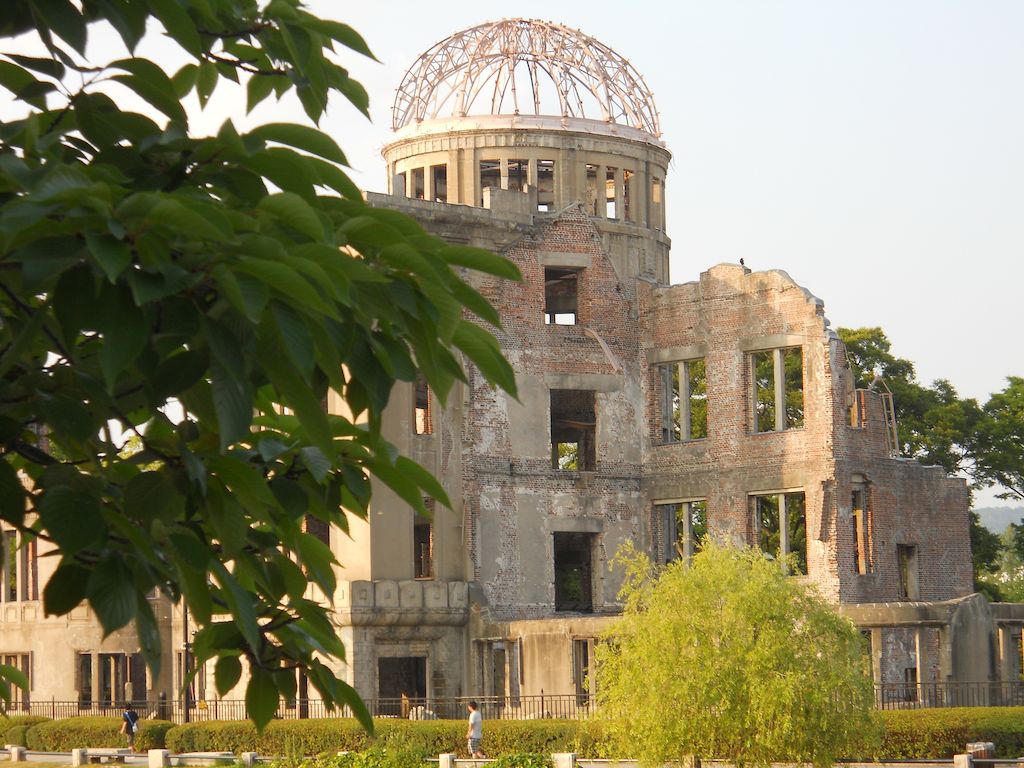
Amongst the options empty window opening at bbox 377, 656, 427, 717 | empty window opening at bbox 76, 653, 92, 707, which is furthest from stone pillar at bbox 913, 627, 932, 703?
empty window opening at bbox 76, 653, 92, 707

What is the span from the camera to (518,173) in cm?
5366

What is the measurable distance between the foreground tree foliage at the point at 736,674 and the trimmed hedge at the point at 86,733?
14.4 m

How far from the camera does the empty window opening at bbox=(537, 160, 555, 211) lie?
175 ft

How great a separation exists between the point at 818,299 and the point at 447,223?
8591 mm

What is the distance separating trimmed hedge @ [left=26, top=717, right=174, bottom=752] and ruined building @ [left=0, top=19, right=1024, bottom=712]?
135 inches

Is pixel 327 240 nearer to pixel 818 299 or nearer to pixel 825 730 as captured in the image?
pixel 825 730

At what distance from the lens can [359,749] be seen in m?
31.1

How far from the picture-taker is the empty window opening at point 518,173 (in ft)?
172

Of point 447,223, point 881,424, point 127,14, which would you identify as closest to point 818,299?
point 881,424

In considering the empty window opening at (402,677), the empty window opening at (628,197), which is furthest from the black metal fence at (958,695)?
the empty window opening at (628,197)

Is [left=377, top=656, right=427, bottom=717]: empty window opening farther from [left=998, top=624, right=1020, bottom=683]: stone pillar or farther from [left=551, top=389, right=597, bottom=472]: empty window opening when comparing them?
[left=998, top=624, right=1020, bottom=683]: stone pillar

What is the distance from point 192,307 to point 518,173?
50393mm

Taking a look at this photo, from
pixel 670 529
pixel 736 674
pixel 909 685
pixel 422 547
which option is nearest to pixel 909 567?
pixel 670 529

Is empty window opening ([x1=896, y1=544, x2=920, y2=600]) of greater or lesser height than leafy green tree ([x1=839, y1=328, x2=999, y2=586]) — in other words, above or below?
below
